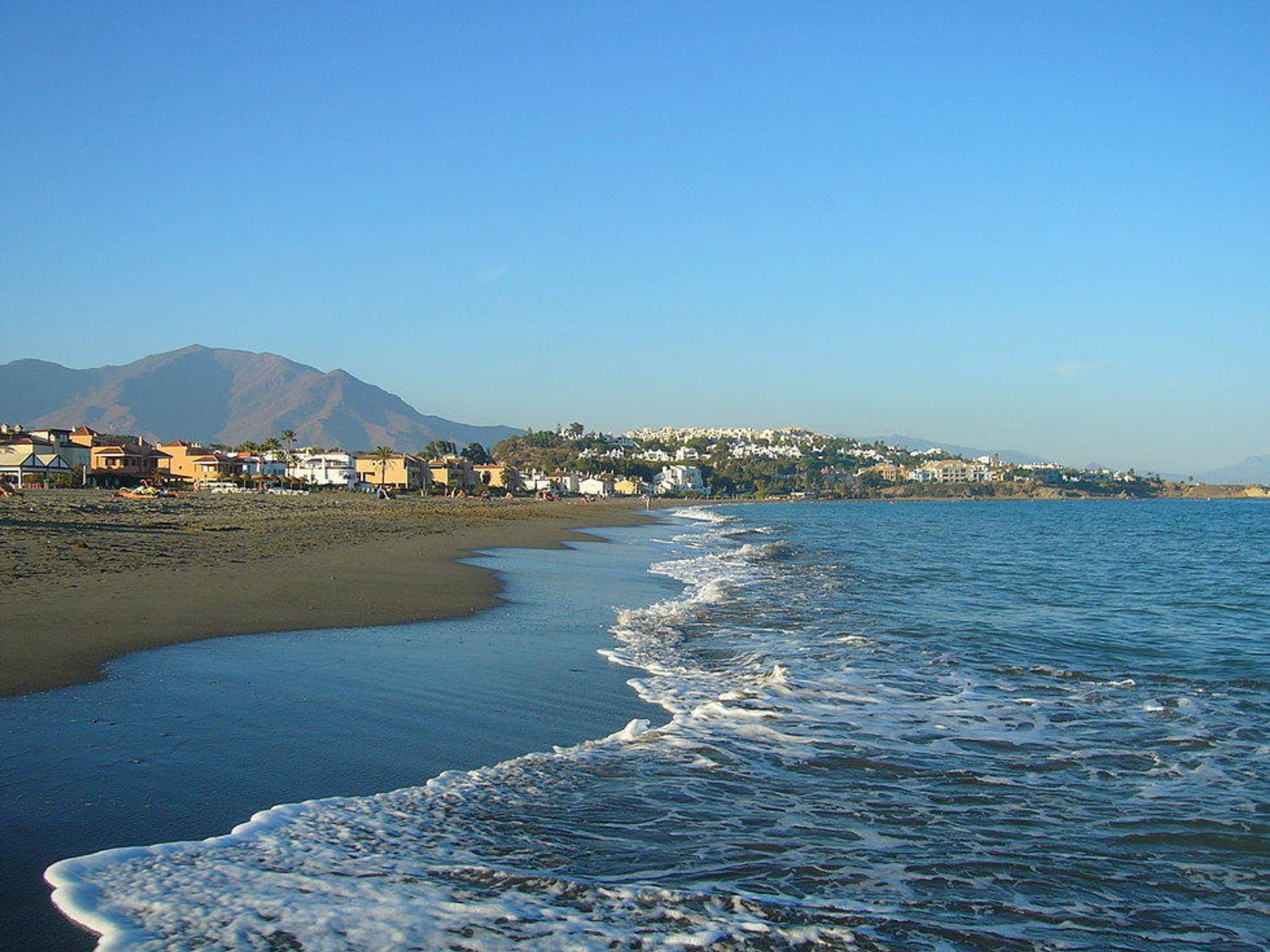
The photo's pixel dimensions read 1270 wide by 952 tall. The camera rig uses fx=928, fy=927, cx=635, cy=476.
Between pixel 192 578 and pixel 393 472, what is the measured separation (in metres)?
90.0

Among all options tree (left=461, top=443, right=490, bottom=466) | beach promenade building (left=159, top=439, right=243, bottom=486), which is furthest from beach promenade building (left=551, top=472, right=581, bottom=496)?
beach promenade building (left=159, top=439, right=243, bottom=486)

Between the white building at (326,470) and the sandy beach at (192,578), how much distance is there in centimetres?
6323

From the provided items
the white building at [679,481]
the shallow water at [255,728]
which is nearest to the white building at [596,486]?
the white building at [679,481]

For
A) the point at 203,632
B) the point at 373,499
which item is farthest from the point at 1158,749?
the point at 373,499

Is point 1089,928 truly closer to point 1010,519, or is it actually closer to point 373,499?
point 373,499

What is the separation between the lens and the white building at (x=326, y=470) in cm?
9838

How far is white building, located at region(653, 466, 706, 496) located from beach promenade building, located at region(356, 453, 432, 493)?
5916cm

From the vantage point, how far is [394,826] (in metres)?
5.39

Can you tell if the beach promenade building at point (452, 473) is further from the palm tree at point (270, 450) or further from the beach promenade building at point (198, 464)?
the beach promenade building at point (198, 464)

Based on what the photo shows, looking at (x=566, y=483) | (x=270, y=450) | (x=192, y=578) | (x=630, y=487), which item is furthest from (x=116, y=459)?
(x=630, y=487)

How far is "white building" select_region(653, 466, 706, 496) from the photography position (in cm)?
16388

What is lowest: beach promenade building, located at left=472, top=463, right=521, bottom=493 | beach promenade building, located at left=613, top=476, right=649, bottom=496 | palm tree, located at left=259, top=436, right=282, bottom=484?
beach promenade building, located at left=613, top=476, right=649, bottom=496

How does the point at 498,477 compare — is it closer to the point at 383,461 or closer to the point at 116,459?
the point at 383,461

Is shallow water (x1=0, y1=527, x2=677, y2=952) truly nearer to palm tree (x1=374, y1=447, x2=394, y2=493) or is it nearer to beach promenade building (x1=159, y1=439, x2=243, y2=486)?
beach promenade building (x1=159, y1=439, x2=243, y2=486)
